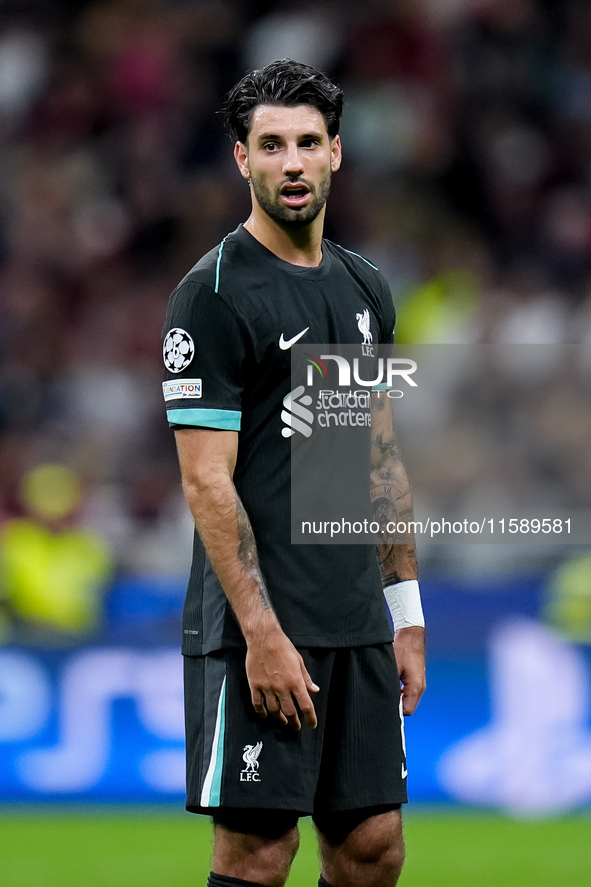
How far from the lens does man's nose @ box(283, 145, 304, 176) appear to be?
304cm

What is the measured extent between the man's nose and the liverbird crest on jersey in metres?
0.38

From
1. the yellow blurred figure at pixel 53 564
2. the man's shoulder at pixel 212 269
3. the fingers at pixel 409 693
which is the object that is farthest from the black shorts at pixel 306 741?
the yellow blurred figure at pixel 53 564

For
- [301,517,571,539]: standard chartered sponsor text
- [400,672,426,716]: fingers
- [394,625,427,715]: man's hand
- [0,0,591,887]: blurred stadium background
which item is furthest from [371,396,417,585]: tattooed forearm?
[0,0,591,887]: blurred stadium background

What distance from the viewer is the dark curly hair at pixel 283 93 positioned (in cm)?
309

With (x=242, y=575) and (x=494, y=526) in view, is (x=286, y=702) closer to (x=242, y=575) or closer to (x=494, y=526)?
(x=242, y=575)

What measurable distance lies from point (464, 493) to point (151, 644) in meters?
1.86

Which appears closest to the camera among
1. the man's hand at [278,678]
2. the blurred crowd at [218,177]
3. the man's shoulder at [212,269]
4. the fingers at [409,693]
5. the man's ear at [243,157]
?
the man's hand at [278,678]

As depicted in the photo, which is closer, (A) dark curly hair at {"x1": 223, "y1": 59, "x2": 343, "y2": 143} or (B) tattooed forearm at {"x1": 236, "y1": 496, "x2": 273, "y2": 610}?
(B) tattooed forearm at {"x1": 236, "y1": 496, "x2": 273, "y2": 610}

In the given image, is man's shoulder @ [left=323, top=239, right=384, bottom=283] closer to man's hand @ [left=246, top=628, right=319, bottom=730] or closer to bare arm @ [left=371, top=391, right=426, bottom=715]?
bare arm @ [left=371, top=391, right=426, bottom=715]

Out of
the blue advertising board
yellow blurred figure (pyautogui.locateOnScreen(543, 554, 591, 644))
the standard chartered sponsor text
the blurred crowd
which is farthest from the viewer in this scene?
the blurred crowd

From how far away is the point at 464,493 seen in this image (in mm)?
7168

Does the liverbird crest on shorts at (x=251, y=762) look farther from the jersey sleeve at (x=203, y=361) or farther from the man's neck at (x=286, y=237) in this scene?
the man's neck at (x=286, y=237)

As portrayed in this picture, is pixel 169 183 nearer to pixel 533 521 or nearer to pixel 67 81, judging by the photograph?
pixel 67 81

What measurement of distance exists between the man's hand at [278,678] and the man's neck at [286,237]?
858 millimetres
